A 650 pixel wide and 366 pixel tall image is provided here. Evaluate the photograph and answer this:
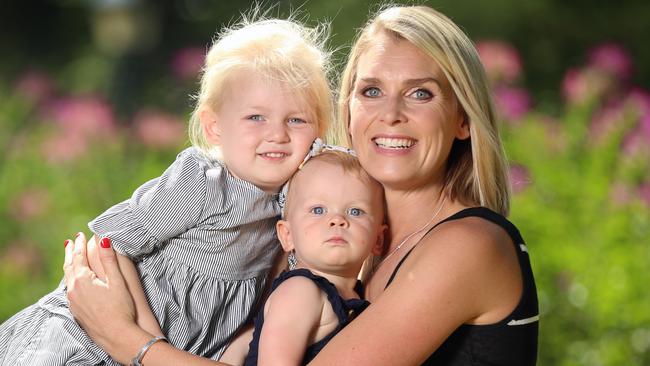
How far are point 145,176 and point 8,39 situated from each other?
2.06 m

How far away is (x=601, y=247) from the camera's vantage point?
525 cm

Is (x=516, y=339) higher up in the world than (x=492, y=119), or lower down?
lower down

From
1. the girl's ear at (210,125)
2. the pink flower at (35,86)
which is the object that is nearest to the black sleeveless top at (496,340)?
the girl's ear at (210,125)

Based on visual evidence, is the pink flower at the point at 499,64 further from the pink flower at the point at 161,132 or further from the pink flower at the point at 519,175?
the pink flower at the point at 161,132

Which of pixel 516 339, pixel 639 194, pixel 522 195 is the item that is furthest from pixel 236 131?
pixel 639 194

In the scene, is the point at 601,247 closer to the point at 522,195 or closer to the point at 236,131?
the point at 522,195

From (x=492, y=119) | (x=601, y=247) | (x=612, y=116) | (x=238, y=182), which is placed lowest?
(x=601, y=247)

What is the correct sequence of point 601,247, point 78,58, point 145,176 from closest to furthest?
1. point 601,247
2. point 145,176
3. point 78,58

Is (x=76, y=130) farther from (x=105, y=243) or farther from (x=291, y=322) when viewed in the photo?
(x=291, y=322)

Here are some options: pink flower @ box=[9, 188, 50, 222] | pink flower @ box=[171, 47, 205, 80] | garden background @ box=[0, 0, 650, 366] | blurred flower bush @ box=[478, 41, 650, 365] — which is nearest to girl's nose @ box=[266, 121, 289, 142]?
blurred flower bush @ box=[478, 41, 650, 365]

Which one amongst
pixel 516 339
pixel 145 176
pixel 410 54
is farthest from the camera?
pixel 145 176

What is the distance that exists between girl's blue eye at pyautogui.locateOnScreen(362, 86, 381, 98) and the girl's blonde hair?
0.59ft

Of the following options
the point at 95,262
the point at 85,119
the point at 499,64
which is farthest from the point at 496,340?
the point at 85,119

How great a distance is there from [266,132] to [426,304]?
0.72 meters
